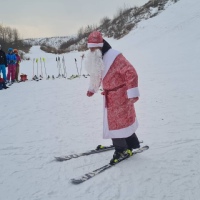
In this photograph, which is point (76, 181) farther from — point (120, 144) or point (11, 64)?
point (11, 64)

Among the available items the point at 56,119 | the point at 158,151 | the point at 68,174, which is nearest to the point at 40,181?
the point at 68,174

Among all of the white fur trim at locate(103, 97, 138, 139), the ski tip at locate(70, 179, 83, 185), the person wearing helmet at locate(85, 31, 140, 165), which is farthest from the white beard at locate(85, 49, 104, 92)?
the ski tip at locate(70, 179, 83, 185)

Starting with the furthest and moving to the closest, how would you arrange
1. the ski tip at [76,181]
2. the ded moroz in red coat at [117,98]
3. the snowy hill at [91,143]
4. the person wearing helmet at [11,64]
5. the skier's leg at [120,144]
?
the person wearing helmet at [11,64] → the skier's leg at [120,144] → the ded moroz in red coat at [117,98] → the ski tip at [76,181] → the snowy hill at [91,143]

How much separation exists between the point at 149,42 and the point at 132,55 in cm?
295

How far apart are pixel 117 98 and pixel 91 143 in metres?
1.22

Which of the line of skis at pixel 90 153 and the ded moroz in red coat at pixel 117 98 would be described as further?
the ded moroz in red coat at pixel 117 98

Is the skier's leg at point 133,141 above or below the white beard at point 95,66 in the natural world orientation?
below

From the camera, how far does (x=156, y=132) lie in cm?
446

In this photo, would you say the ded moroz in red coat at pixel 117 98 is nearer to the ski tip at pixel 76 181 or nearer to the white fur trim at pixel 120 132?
the white fur trim at pixel 120 132

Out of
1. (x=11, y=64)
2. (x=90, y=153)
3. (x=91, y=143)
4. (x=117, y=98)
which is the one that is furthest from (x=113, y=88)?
(x=11, y=64)

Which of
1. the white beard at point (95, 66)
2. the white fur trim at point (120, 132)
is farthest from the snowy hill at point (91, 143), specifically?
the white beard at point (95, 66)

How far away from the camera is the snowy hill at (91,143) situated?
273cm

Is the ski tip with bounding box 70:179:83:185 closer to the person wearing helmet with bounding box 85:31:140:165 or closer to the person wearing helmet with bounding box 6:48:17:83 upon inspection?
the person wearing helmet with bounding box 85:31:140:165

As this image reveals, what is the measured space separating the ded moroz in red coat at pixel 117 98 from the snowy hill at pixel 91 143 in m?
0.44
